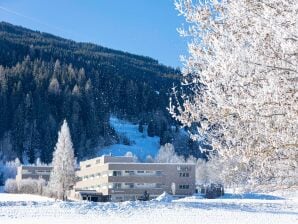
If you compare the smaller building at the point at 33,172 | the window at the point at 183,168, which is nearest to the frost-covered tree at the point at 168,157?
the smaller building at the point at 33,172

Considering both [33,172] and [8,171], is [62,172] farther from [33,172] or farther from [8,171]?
[8,171]

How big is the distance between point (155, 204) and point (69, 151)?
42.1 meters

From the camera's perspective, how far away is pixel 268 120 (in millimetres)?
8805

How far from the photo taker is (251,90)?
8.97 metres

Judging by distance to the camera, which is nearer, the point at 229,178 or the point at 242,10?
the point at 242,10

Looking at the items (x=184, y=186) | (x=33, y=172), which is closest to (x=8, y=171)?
(x=33, y=172)

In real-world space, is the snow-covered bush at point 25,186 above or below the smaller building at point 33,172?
below

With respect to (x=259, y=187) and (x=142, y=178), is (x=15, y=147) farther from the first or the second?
(x=259, y=187)

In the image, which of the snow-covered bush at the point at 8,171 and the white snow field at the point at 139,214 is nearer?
the white snow field at the point at 139,214

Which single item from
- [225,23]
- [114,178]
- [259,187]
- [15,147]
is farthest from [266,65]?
[15,147]

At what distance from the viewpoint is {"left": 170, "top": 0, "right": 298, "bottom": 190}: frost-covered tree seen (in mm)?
8461

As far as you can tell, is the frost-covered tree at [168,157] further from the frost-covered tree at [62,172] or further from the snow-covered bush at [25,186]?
the frost-covered tree at [62,172]

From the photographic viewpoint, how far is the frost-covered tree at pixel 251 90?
846 cm

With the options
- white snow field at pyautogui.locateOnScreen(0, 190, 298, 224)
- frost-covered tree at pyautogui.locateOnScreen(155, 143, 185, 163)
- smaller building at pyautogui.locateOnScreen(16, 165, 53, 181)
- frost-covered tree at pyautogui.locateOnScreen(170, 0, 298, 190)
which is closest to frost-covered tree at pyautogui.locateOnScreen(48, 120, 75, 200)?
white snow field at pyautogui.locateOnScreen(0, 190, 298, 224)
